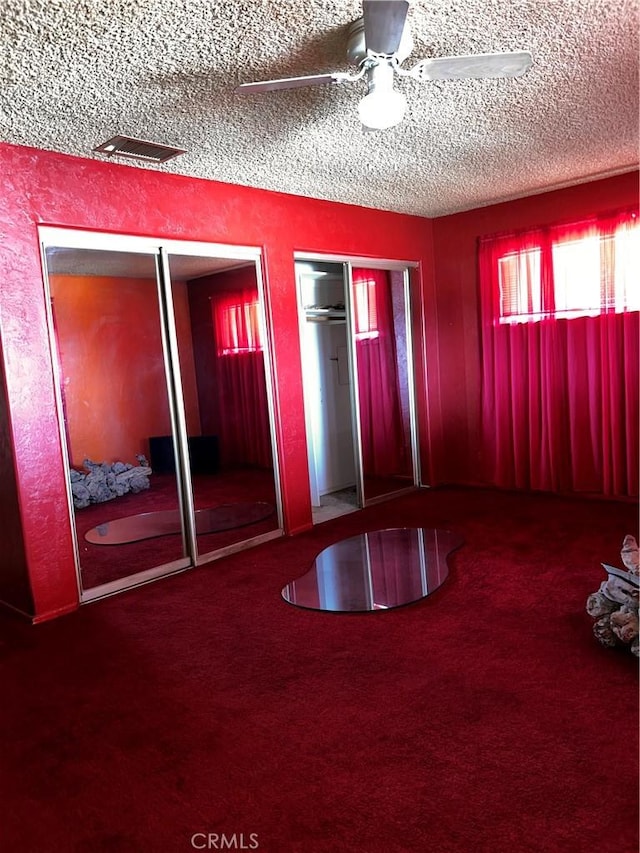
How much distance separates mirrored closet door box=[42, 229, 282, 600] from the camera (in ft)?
12.0

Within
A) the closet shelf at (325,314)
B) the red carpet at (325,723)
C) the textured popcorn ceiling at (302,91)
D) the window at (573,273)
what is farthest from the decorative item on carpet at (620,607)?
the closet shelf at (325,314)

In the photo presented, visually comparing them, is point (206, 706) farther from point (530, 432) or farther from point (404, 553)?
point (530, 432)

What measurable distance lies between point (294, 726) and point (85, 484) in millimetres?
1970

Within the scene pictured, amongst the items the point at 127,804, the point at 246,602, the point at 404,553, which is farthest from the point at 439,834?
the point at 404,553

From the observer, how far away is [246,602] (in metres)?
3.54

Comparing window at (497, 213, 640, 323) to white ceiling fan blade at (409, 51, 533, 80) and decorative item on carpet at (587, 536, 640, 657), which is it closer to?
decorative item on carpet at (587, 536, 640, 657)

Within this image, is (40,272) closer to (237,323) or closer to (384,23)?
(237,323)

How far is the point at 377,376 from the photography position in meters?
5.73

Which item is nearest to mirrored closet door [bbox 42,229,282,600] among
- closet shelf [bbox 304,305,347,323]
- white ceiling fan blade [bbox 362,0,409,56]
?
closet shelf [bbox 304,305,347,323]

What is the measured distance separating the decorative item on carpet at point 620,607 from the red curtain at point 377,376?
115 inches

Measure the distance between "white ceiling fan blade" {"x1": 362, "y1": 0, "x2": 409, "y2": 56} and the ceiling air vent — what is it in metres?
1.60

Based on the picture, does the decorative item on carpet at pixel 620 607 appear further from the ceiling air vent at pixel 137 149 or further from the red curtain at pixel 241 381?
the ceiling air vent at pixel 137 149

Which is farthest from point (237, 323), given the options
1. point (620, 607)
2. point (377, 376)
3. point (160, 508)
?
point (620, 607)

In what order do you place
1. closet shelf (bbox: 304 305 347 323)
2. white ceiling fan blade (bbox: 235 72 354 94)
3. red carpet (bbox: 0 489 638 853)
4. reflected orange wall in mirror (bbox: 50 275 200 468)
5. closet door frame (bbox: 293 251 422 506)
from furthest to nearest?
closet shelf (bbox: 304 305 347 323) < closet door frame (bbox: 293 251 422 506) < reflected orange wall in mirror (bbox: 50 275 200 468) < white ceiling fan blade (bbox: 235 72 354 94) < red carpet (bbox: 0 489 638 853)
